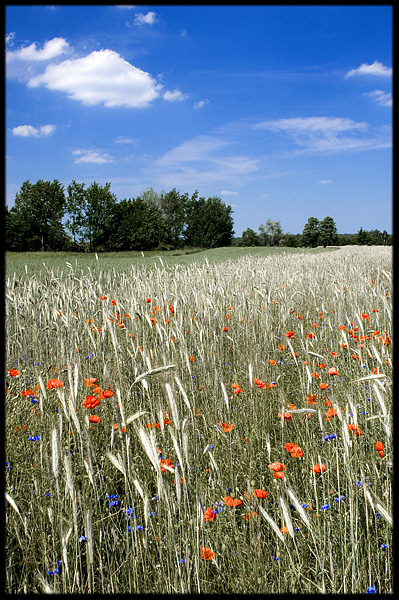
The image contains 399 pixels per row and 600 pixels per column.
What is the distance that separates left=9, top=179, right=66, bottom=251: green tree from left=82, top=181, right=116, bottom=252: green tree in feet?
10.6

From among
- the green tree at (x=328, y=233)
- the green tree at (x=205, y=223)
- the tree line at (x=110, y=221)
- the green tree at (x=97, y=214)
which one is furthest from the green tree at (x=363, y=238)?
the green tree at (x=97, y=214)

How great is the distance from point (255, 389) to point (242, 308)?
5.39ft

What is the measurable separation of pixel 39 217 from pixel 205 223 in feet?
104

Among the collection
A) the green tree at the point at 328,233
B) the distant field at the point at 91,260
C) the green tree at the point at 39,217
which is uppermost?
the green tree at the point at 328,233

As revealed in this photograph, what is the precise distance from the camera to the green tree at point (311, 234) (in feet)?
296

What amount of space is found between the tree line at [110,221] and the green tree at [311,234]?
10384 millimetres

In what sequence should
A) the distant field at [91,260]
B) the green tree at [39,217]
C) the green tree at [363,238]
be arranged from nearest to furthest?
the distant field at [91,260], the green tree at [39,217], the green tree at [363,238]

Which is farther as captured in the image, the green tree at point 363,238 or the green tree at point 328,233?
the green tree at point 328,233

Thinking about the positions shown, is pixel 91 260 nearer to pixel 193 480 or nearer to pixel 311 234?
pixel 193 480

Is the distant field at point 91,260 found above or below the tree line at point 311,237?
below

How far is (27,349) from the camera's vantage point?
282 cm

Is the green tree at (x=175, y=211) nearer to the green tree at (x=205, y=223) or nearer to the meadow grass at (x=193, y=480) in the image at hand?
the green tree at (x=205, y=223)

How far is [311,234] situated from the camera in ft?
300
